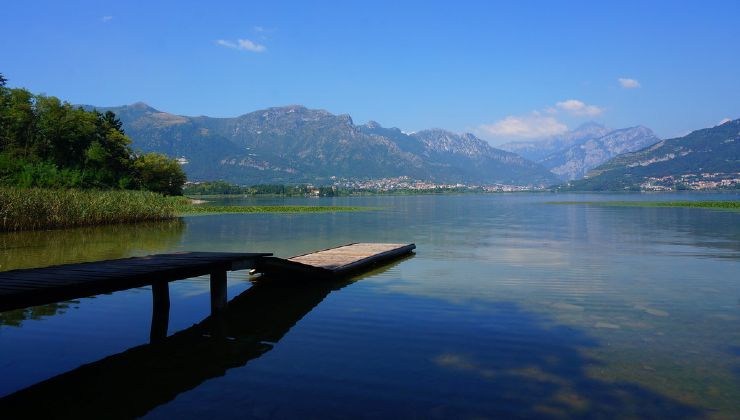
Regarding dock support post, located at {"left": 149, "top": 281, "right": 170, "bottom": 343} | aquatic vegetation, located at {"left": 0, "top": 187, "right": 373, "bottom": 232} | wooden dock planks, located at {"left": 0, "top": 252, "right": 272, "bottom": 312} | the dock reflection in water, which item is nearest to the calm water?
the dock reflection in water

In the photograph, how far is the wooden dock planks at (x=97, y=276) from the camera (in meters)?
8.25

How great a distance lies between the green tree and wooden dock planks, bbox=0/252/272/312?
271 ft

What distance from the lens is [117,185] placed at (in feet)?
254

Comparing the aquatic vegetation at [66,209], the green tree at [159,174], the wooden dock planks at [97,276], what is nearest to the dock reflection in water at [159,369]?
the wooden dock planks at [97,276]

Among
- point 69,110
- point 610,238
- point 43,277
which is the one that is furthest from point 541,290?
point 69,110

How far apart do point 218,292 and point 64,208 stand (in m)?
31.4

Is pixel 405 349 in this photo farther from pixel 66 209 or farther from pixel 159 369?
pixel 66 209

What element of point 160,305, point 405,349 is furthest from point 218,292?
point 405,349

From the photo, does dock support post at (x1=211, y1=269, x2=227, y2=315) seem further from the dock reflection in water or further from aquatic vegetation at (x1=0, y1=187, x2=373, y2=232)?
aquatic vegetation at (x1=0, y1=187, x2=373, y2=232)

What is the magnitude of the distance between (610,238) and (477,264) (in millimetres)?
17576

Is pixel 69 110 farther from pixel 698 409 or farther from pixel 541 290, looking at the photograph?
pixel 698 409

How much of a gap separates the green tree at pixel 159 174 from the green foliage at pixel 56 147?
17.1ft

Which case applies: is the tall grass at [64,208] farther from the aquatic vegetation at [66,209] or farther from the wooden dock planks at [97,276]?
the wooden dock planks at [97,276]

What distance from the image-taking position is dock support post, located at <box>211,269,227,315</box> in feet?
43.6
